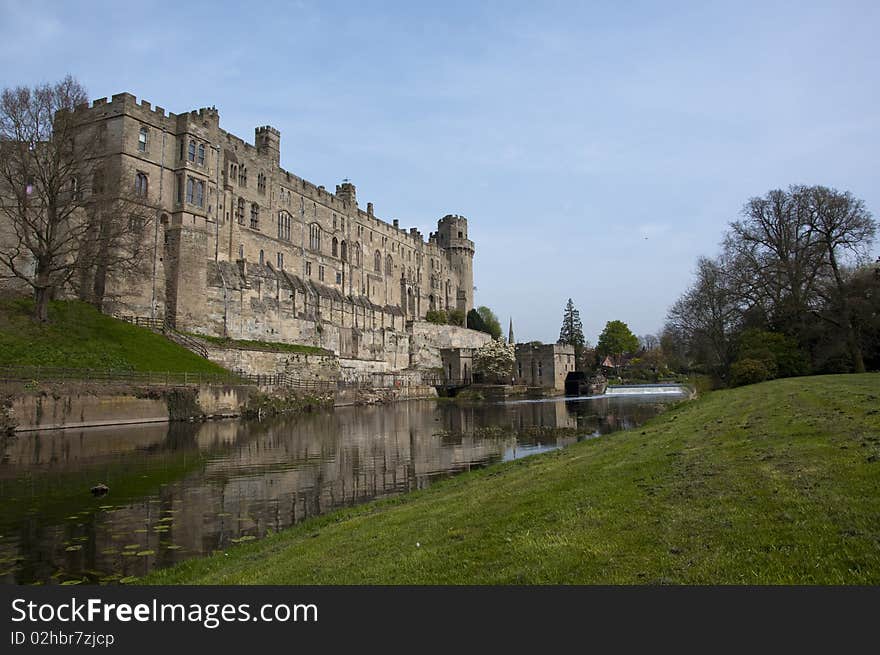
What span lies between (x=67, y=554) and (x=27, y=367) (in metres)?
22.9

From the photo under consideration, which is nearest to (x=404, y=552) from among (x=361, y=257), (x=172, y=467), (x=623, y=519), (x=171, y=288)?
(x=623, y=519)

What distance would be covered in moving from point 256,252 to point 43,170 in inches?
1027

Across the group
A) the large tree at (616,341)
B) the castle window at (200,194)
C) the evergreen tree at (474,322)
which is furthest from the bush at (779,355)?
the large tree at (616,341)

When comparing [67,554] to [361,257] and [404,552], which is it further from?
[361,257]

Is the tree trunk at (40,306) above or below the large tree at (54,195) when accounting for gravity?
below

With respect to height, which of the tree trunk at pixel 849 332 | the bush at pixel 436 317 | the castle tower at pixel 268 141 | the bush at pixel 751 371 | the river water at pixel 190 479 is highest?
the castle tower at pixel 268 141

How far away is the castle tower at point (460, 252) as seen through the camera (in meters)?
111

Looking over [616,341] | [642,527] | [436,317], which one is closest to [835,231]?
[642,527]

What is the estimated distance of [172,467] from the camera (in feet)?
63.6

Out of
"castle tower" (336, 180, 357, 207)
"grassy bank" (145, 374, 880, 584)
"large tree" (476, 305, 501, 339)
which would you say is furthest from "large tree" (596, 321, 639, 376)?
"grassy bank" (145, 374, 880, 584)

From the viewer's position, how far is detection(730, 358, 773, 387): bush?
35375mm

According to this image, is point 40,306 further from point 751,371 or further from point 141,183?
point 751,371

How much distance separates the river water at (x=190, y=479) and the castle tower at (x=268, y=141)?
4031cm

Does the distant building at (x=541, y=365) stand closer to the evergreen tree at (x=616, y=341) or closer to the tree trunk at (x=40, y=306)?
the evergreen tree at (x=616, y=341)
